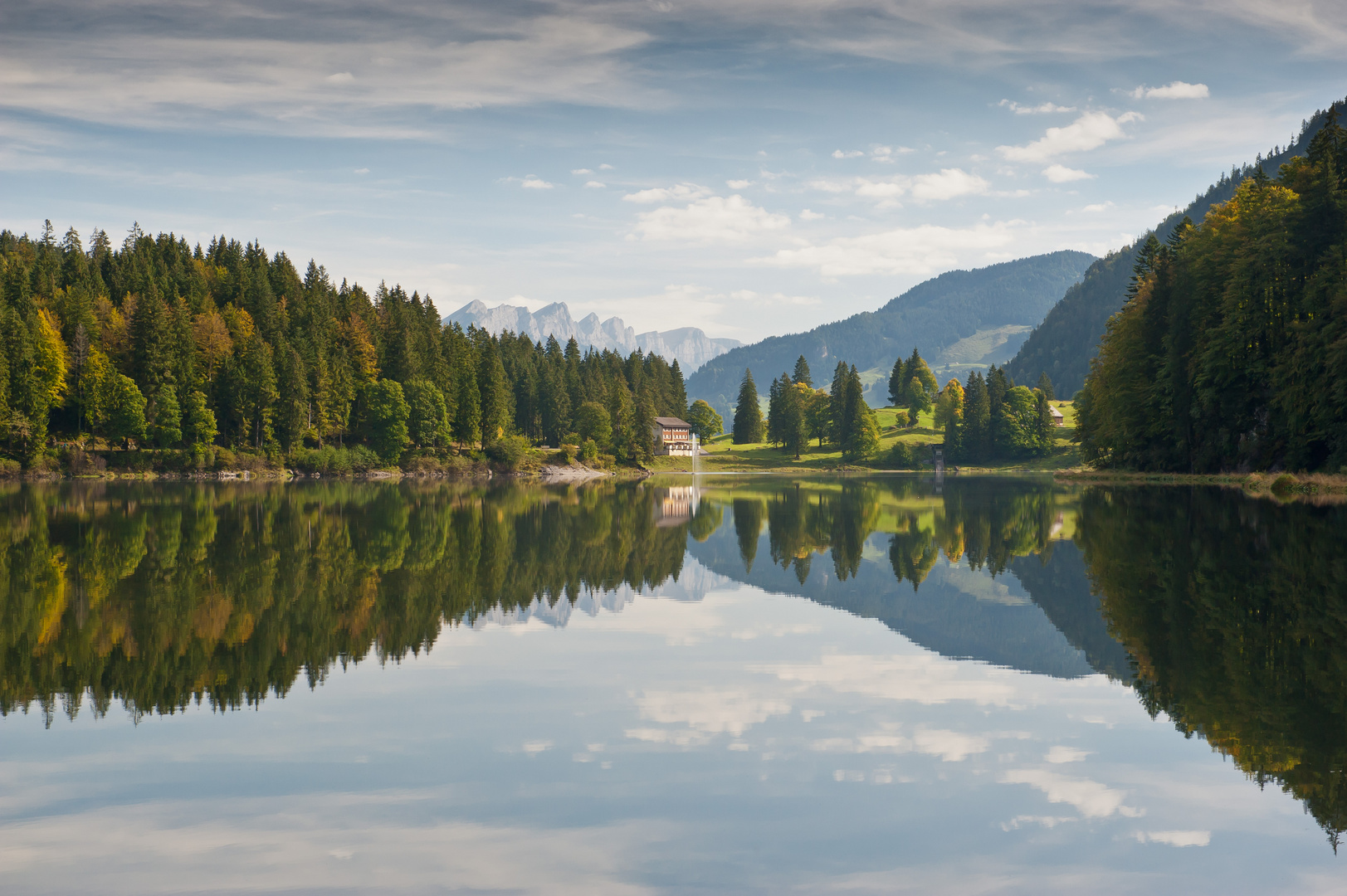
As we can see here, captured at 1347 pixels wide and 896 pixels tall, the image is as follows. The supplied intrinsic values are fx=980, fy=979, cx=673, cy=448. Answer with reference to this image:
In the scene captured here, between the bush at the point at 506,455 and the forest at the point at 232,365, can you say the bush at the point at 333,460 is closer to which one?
the forest at the point at 232,365

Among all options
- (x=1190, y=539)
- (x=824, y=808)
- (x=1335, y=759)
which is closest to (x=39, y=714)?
(x=824, y=808)

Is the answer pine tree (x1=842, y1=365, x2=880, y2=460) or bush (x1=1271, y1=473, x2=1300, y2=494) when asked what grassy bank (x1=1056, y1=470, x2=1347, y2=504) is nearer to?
bush (x1=1271, y1=473, x2=1300, y2=494)

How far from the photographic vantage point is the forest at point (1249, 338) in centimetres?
5384

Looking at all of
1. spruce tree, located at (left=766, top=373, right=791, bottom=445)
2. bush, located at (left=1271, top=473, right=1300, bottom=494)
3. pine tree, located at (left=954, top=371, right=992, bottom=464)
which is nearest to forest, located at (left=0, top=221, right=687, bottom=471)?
spruce tree, located at (left=766, top=373, right=791, bottom=445)

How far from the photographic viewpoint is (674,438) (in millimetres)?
174000

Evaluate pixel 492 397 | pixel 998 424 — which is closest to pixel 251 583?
pixel 492 397

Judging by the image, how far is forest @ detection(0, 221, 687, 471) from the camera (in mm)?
90438

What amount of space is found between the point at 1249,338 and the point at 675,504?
38.5m

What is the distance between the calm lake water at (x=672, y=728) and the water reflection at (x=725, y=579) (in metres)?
0.12

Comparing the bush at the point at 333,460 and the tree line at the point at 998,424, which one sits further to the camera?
the tree line at the point at 998,424

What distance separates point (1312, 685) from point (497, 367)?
12097cm

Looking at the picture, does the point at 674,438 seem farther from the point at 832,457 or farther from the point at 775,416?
the point at 832,457

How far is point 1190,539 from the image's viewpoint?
98.5 ft

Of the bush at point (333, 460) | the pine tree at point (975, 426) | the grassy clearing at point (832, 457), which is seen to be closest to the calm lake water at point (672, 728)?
the bush at point (333, 460)
